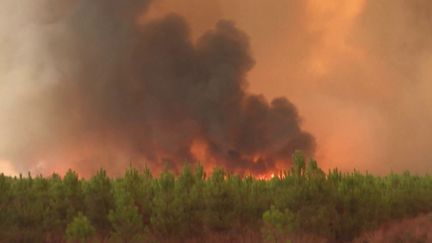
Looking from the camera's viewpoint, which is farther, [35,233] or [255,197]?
[255,197]

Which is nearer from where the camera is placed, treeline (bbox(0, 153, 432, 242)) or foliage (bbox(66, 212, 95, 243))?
foliage (bbox(66, 212, 95, 243))

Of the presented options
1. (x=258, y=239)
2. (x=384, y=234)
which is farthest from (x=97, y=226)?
(x=384, y=234)

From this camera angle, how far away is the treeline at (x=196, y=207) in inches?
976

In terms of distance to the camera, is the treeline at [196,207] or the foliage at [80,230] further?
the treeline at [196,207]

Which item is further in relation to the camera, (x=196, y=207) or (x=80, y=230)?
(x=196, y=207)

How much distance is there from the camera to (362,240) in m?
25.1

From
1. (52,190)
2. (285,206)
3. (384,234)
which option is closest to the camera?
(384,234)

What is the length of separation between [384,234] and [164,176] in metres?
9.46

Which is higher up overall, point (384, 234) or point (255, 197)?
point (255, 197)

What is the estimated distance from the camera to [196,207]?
26891 mm

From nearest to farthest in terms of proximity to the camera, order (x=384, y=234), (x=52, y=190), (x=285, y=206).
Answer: (x=384, y=234) < (x=285, y=206) < (x=52, y=190)

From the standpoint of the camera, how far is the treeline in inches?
976

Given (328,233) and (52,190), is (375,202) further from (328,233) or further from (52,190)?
(52,190)

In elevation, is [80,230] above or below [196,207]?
below
